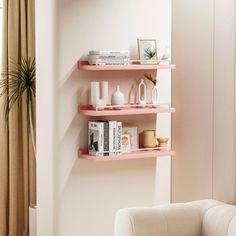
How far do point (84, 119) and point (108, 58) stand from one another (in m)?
0.49

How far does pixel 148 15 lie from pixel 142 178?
1273 millimetres

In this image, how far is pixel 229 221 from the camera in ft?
11.9

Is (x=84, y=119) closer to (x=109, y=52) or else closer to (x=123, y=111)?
(x=123, y=111)

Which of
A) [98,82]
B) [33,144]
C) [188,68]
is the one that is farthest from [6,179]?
[188,68]

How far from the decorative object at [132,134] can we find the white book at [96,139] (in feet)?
0.85

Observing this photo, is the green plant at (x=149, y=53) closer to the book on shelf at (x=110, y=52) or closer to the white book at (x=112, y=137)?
the book on shelf at (x=110, y=52)

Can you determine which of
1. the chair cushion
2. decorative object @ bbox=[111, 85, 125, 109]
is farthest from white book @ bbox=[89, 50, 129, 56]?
the chair cushion

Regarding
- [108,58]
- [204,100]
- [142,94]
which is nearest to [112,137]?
[142,94]

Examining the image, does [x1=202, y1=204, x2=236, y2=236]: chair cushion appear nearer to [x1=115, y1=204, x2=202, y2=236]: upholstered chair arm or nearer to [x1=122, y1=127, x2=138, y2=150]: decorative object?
[x1=115, y1=204, x2=202, y2=236]: upholstered chair arm

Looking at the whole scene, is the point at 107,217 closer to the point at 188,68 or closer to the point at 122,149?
the point at 122,149

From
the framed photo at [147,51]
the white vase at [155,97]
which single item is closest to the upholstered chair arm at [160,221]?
the white vase at [155,97]

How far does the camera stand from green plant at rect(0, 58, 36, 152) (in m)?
5.90

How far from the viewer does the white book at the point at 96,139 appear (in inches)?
190

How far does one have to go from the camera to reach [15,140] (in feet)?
19.6
